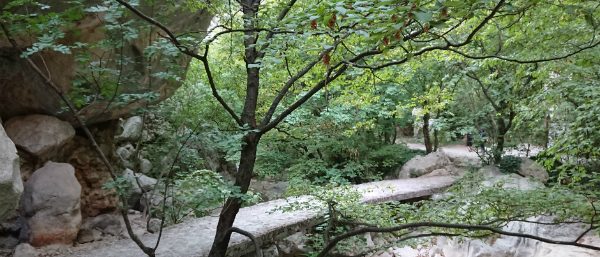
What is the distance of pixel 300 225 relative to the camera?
21.5ft

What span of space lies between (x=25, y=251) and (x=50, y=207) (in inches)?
24.4

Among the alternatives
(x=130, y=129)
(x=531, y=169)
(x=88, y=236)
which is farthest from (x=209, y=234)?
(x=531, y=169)

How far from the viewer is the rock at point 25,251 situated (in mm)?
5332

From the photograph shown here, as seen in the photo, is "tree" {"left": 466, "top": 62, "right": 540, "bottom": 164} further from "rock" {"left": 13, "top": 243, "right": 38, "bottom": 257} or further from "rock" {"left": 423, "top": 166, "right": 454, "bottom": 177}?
"rock" {"left": 13, "top": 243, "right": 38, "bottom": 257}

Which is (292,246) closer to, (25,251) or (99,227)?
(99,227)

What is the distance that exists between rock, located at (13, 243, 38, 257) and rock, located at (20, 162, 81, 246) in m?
0.09

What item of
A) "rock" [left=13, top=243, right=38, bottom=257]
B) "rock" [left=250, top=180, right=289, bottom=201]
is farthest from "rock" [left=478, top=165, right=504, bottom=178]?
"rock" [left=13, top=243, right=38, bottom=257]

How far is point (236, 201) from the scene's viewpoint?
377 centimetres

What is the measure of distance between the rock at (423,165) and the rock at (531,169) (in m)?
2.00

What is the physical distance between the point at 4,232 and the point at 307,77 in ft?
15.7

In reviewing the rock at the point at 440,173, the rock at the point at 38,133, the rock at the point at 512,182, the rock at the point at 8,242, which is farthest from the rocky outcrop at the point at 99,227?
the rock at the point at 440,173

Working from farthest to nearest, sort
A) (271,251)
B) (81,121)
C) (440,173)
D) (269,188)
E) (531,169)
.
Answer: (440,173) → (269,188) → (531,169) → (271,251) → (81,121)

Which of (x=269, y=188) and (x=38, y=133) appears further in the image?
(x=269, y=188)

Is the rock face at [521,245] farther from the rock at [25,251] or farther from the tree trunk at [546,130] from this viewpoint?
the rock at [25,251]
